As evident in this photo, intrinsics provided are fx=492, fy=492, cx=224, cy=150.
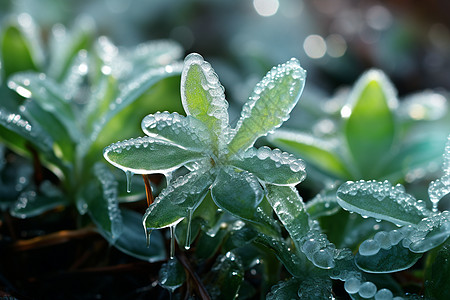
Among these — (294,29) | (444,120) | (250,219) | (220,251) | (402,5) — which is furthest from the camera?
(402,5)

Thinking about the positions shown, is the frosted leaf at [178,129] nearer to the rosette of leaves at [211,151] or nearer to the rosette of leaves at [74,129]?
the rosette of leaves at [211,151]

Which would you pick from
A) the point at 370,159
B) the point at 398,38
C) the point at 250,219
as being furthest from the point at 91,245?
the point at 398,38

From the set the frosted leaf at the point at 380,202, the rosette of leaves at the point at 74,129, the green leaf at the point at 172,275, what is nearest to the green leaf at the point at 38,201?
the rosette of leaves at the point at 74,129

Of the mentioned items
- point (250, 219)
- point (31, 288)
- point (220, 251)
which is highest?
point (250, 219)

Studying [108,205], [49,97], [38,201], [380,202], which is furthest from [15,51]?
[380,202]

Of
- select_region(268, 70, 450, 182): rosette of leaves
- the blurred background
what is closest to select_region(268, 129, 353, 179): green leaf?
select_region(268, 70, 450, 182): rosette of leaves

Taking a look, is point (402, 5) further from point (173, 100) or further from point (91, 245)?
point (91, 245)
